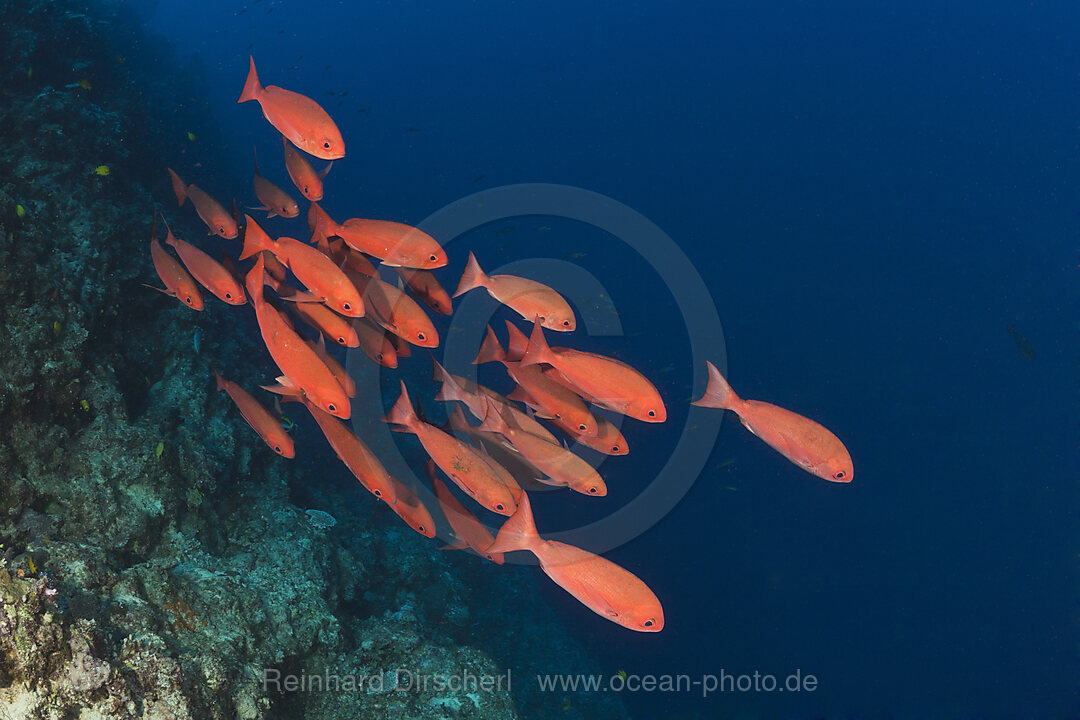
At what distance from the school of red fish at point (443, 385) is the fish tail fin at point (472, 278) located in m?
0.01

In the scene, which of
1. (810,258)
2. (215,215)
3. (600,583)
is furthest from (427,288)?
(810,258)

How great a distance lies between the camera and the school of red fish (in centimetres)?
247

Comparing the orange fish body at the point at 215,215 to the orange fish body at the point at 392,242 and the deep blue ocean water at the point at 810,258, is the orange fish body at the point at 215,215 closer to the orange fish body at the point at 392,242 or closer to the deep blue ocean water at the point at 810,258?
the orange fish body at the point at 392,242

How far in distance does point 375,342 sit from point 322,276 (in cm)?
57

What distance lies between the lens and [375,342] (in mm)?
3193

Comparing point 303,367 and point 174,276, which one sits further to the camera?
point 174,276

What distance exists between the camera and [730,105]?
148 feet

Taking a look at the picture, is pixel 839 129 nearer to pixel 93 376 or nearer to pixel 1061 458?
pixel 1061 458

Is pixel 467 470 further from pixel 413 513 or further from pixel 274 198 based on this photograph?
pixel 274 198

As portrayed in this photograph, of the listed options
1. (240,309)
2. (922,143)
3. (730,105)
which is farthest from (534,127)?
(240,309)

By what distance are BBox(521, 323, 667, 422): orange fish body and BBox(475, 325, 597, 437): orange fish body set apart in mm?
216

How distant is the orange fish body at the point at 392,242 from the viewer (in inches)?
120

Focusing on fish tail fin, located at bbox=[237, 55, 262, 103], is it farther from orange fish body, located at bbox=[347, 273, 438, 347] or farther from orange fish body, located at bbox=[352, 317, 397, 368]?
orange fish body, located at bbox=[352, 317, 397, 368]

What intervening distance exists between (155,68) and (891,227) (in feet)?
152
